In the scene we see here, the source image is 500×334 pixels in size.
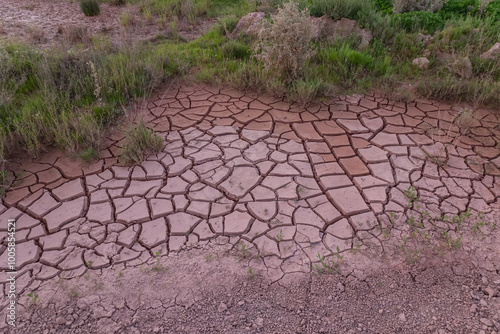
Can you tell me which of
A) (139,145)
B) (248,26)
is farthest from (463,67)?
(139,145)

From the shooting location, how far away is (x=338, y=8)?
6242 millimetres

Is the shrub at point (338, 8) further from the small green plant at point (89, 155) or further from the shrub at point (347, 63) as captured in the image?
the small green plant at point (89, 155)

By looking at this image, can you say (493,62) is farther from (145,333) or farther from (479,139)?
(145,333)

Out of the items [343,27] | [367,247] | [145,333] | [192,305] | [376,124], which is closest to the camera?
[145,333]

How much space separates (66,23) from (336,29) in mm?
5807

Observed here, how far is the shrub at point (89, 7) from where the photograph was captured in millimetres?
8023

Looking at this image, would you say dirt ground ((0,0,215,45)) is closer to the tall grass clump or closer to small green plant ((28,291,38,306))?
the tall grass clump

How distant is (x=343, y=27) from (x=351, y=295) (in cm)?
503

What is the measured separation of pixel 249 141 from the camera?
395 centimetres

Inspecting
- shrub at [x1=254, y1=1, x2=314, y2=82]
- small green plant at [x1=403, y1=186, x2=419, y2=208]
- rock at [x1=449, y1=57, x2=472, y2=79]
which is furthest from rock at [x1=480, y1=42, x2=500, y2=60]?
small green plant at [x1=403, y1=186, x2=419, y2=208]

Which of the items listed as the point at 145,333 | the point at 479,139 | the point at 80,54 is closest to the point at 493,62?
the point at 479,139

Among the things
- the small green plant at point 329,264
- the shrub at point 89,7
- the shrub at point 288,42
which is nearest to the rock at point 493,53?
the shrub at point 288,42

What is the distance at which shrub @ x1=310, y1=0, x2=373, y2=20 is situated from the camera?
6219 mm

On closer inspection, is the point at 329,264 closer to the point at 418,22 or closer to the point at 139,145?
the point at 139,145
